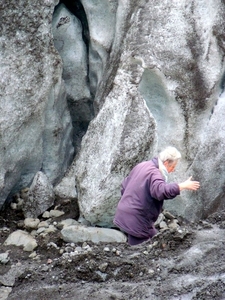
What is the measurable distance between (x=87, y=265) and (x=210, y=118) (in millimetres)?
2881

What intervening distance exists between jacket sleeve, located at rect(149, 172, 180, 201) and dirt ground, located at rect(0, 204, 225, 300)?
69 centimetres

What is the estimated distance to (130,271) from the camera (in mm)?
6758

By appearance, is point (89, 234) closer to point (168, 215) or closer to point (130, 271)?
point (130, 271)

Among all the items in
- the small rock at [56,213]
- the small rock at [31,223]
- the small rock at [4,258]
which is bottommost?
the small rock at [4,258]

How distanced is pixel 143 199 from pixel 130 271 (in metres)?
0.77

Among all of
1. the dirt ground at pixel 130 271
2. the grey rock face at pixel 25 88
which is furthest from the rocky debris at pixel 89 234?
the grey rock face at pixel 25 88

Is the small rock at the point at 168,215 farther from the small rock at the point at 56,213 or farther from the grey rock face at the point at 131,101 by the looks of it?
the small rock at the point at 56,213

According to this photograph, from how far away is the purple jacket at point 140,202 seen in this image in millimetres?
6953

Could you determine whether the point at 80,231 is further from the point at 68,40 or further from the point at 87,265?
the point at 68,40

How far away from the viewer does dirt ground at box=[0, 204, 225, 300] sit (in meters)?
6.39

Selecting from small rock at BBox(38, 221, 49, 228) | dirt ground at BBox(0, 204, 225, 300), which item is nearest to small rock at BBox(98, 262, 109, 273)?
dirt ground at BBox(0, 204, 225, 300)

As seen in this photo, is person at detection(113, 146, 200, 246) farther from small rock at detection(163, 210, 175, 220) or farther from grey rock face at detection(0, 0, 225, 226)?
small rock at detection(163, 210, 175, 220)

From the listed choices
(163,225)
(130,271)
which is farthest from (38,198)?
(130,271)

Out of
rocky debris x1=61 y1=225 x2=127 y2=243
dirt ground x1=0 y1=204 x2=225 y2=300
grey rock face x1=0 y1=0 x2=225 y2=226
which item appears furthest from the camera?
grey rock face x1=0 y1=0 x2=225 y2=226
